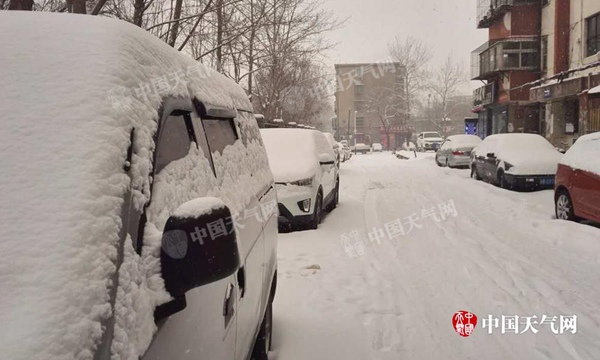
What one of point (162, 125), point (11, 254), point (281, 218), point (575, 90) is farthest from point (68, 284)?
point (575, 90)

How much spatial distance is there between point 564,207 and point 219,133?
7.83m

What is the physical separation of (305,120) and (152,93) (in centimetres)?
2963

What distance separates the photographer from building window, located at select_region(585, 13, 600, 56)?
20953 mm

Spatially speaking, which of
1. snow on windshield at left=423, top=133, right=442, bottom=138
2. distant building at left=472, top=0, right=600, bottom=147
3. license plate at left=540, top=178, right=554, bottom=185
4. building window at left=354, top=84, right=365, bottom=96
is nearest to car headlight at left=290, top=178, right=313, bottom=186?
license plate at left=540, top=178, right=554, bottom=185

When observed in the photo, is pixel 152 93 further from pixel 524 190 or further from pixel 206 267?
pixel 524 190

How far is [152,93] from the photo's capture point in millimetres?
1574

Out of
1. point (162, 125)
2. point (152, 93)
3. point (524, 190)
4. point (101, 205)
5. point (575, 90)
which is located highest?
point (575, 90)

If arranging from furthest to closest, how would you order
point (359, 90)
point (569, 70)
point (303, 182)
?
point (359, 90)
point (569, 70)
point (303, 182)

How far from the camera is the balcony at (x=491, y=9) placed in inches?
1117

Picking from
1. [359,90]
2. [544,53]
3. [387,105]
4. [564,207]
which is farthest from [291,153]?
[359,90]

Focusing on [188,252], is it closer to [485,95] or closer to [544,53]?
[544,53]

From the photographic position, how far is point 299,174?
7.75 m
